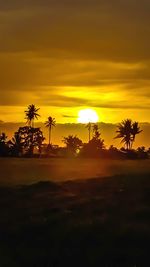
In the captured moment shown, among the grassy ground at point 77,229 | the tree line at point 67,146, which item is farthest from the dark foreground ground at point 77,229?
the tree line at point 67,146

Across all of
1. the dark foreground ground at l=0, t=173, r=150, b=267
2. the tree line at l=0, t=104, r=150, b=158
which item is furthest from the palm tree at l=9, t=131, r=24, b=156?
the dark foreground ground at l=0, t=173, r=150, b=267

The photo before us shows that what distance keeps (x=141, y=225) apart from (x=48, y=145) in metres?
161

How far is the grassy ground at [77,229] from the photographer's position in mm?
25000

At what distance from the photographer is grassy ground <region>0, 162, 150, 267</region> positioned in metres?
25.0

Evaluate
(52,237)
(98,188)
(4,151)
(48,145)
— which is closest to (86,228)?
(52,237)

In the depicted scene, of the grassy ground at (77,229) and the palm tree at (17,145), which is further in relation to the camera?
the palm tree at (17,145)

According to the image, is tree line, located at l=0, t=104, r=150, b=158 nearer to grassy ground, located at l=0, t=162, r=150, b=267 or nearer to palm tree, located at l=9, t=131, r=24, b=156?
palm tree, located at l=9, t=131, r=24, b=156

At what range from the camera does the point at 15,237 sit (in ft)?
94.8

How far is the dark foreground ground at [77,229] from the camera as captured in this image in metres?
25.0

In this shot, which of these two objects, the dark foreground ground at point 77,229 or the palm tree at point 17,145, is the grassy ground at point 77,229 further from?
the palm tree at point 17,145

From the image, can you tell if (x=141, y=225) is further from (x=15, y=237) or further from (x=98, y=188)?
(x=98, y=188)

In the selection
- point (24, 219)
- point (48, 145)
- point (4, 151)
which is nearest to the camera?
point (24, 219)

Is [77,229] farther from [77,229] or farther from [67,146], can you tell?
[67,146]

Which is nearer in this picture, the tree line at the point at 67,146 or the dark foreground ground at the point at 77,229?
the dark foreground ground at the point at 77,229
